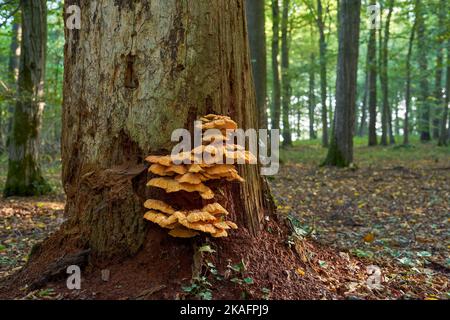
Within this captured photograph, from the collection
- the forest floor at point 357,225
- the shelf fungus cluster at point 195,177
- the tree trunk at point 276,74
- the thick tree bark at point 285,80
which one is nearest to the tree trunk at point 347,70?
the forest floor at point 357,225

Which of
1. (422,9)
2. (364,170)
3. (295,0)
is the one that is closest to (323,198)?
(364,170)

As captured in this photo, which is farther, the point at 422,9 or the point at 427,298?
the point at 422,9

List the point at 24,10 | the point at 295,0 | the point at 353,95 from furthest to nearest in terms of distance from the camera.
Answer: the point at 295,0 < the point at 353,95 < the point at 24,10

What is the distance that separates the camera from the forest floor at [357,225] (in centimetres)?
366

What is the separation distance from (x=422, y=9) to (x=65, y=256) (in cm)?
1875

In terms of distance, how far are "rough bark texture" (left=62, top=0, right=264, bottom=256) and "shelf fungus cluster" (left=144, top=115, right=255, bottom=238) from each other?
0.26m

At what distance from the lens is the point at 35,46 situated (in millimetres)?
9016

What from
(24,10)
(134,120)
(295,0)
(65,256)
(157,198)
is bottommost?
(65,256)

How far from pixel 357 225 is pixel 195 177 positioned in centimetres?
505

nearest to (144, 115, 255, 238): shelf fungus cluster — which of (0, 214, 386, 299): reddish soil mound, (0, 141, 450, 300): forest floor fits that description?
(0, 214, 386, 299): reddish soil mound

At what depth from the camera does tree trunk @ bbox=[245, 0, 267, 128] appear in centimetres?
1192

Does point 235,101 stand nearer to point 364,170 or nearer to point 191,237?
point 191,237

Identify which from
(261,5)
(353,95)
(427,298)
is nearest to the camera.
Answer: (427,298)

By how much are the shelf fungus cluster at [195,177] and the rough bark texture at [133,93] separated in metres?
0.26
